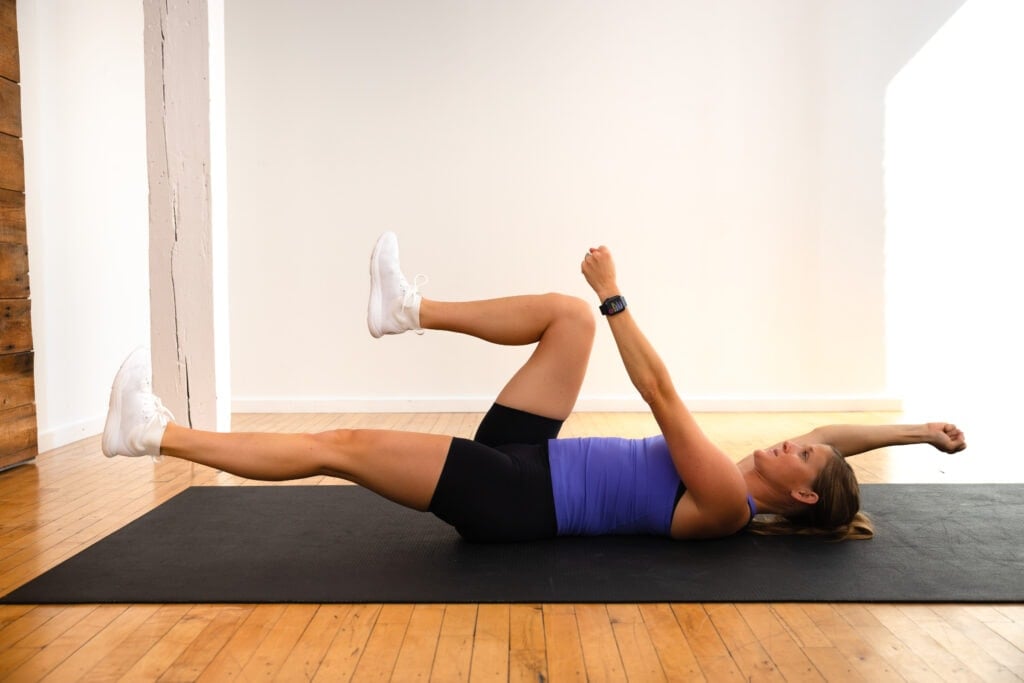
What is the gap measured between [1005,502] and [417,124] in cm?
366

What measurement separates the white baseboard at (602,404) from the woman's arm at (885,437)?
2908mm

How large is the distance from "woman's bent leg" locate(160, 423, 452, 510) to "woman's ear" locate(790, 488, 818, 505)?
859 millimetres

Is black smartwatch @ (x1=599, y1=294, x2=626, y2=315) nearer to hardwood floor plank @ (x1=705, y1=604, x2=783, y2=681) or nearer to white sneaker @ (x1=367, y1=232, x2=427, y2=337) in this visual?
white sneaker @ (x1=367, y1=232, x2=427, y2=337)

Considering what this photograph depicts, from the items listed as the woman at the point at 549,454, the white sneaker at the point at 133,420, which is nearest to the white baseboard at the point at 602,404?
the woman at the point at 549,454

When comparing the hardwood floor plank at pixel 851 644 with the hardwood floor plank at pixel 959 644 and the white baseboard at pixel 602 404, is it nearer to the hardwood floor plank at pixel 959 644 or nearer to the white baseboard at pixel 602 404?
the hardwood floor plank at pixel 959 644

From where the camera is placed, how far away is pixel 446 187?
18.0ft

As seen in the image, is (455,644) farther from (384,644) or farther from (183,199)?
Result: (183,199)

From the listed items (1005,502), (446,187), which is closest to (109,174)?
(446,187)

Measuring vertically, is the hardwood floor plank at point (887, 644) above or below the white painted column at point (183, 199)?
below

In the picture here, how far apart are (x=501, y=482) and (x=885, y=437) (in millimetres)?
995

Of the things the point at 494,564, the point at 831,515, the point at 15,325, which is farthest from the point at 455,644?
the point at 15,325

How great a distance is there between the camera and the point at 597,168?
18.0ft

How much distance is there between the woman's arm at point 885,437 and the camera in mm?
2395

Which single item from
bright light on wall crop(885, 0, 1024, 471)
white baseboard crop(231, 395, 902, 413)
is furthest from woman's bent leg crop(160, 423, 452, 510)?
bright light on wall crop(885, 0, 1024, 471)
